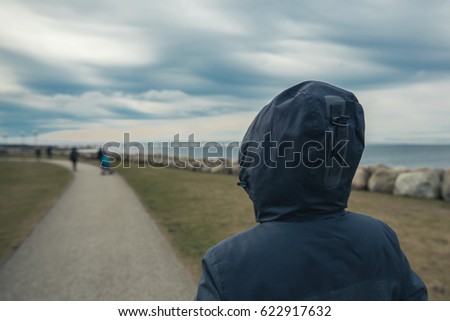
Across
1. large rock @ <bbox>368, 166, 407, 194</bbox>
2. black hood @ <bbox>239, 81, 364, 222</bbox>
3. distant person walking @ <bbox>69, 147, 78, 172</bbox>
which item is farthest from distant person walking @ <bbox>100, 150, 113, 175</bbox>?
black hood @ <bbox>239, 81, 364, 222</bbox>

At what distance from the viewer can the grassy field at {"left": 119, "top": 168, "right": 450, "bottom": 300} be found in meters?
5.92

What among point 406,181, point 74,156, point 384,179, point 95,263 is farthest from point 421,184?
point 74,156

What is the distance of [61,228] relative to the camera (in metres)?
8.54

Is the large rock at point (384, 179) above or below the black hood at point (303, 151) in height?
below

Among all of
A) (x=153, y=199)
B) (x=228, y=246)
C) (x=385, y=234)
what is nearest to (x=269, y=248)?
(x=228, y=246)

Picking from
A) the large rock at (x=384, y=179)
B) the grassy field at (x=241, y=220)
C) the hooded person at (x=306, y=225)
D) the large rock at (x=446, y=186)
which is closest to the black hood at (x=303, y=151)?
the hooded person at (x=306, y=225)

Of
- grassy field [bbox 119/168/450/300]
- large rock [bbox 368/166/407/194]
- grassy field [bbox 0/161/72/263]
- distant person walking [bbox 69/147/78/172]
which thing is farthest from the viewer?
distant person walking [bbox 69/147/78/172]

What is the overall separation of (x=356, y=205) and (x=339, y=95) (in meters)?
10.0

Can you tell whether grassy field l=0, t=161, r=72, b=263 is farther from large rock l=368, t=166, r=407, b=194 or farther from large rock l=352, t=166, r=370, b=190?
large rock l=368, t=166, r=407, b=194

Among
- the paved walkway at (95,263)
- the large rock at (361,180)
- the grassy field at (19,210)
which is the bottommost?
the grassy field at (19,210)

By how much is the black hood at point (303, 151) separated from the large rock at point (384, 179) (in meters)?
13.1

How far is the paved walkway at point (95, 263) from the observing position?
4.96 meters

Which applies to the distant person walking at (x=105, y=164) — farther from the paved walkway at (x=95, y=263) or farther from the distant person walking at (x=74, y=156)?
the paved walkway at (x=95, y=263)

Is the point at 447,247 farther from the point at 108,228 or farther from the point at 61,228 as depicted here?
the point at 61,228
